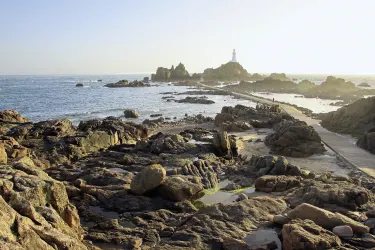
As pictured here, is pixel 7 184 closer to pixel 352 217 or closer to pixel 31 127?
pixel 352 217

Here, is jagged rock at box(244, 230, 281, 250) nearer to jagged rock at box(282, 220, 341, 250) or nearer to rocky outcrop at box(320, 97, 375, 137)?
jagged rock at box(282, 220, 341, 250)

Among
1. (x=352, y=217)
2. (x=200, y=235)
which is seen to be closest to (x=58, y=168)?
(x=200, y=235)

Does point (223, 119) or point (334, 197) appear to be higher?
point (334, 197)

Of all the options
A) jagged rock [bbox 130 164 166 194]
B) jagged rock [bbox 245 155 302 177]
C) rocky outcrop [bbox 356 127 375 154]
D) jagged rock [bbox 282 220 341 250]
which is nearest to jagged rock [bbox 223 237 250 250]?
jagged rock [bbox 282 220 341 250]

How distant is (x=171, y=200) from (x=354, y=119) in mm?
23029

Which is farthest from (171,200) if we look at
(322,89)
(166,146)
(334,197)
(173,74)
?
(173,74)

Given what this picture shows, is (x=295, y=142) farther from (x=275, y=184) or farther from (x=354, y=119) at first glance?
(x=354, y=119)

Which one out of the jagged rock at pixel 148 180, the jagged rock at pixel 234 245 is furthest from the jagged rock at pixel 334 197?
the jagged rock at pixel 148 180

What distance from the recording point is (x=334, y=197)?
34.7 feet

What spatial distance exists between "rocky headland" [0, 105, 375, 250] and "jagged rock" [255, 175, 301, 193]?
0.04m

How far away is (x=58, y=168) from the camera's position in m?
14.7

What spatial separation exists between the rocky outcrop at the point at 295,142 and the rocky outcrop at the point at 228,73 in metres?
129

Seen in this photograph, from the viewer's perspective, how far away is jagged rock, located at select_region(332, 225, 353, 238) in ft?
27.6

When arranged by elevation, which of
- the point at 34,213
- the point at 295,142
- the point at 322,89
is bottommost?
the point at 295,142
